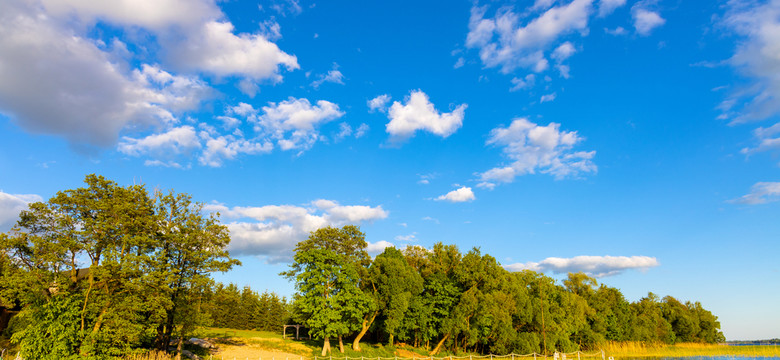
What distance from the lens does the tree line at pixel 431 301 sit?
45594mm

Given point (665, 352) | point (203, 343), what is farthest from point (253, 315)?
point (665, 352)

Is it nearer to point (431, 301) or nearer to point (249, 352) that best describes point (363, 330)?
point (431, 301)

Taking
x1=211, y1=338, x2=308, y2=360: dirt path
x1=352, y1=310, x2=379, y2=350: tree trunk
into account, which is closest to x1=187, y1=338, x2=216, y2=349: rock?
x1=211, y1=338, x2=308, y2=360: dirt path

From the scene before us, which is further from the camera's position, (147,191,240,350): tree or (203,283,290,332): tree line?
(203,283,290,332): tree line

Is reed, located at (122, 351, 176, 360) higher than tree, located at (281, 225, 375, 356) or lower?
lower

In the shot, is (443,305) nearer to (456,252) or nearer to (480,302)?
(480,302)

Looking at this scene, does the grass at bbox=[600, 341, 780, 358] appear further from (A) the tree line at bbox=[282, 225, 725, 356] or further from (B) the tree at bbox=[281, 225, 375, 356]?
(B) the tree at bbox=[281, 225, 375, 356]

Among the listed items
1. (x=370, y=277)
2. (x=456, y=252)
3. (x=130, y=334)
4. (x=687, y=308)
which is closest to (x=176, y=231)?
(x=130, y=334)

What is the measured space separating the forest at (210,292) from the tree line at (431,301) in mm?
166

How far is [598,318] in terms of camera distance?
229 ft

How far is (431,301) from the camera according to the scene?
5178cm

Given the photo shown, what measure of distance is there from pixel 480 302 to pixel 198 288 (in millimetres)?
30872

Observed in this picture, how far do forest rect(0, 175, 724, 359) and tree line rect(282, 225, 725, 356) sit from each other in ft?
0.54

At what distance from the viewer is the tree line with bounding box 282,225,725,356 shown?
45594 millimetres
